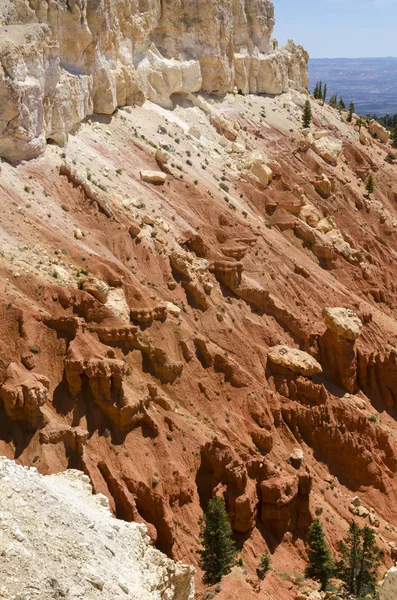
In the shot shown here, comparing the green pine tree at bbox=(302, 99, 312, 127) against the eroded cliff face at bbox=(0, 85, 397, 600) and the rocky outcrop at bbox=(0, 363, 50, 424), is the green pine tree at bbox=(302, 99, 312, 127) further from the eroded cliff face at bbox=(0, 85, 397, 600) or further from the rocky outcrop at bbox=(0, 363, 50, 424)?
the rocky outcrop at bbox=(0, 363, 50, 424)

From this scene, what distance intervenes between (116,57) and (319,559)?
31.7 meters

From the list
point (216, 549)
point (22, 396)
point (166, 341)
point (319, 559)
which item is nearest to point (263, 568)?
point (319, 559)

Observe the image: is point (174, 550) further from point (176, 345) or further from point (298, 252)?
point (298, 252)

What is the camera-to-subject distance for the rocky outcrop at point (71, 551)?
1244cm

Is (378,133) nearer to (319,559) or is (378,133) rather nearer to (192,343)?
(192,343)

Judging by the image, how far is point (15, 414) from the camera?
68.1 feet

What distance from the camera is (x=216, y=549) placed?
2145 cm

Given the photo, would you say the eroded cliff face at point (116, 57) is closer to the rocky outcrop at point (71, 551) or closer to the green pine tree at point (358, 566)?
the rocky outcrop at point (71, 551)

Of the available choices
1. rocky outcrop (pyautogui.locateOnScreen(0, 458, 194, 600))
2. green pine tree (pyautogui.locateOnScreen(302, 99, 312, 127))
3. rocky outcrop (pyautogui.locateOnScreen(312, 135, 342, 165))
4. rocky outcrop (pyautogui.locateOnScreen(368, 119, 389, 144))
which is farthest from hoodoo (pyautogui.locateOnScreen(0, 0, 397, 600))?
rocky outcrop (pyautogui.locateOnScreen(368, 119, 389, 144))

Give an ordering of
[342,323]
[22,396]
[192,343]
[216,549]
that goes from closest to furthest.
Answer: [22,396], [216,549], [192,343], [342,323]

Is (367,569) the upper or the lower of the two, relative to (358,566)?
lower

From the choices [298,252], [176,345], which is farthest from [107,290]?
[298,252]

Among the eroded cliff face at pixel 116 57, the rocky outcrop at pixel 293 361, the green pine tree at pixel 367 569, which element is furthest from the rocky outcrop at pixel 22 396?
the rocky outcrop at pixel 293 361

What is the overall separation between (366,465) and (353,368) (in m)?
5.06
